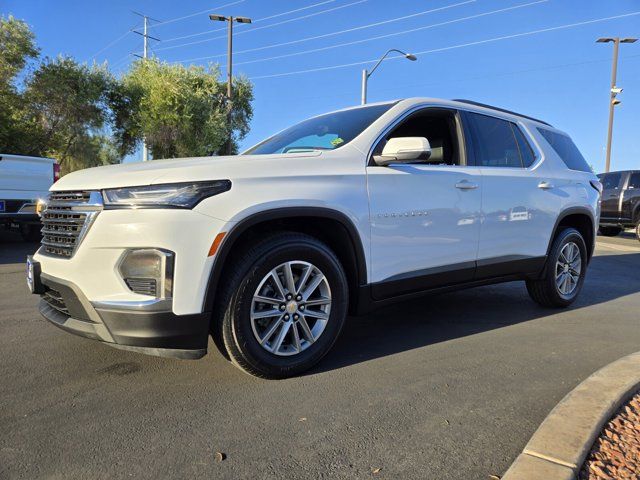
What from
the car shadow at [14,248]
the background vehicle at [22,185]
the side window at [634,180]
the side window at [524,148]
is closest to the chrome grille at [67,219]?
the side window at [524,148]

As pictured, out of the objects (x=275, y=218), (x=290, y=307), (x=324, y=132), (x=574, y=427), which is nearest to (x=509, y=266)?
(x=324, y=132)

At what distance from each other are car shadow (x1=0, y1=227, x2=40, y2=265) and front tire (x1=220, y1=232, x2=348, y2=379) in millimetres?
5986

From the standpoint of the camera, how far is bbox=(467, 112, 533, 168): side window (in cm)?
412

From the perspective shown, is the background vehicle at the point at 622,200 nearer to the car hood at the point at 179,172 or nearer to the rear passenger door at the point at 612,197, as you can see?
the rear passenger door at the point at 612,197

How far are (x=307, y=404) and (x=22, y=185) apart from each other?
315 inches

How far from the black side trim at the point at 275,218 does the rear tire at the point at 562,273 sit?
2455 millimetres

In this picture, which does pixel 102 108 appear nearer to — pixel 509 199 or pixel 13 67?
pixel 13 67

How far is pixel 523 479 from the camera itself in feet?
6.07

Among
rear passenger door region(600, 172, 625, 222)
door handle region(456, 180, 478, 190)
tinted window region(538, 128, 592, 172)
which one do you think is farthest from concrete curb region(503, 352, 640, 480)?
rear passenger door region(600, 172, 625, 222)

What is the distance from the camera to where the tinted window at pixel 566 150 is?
16.2 feet

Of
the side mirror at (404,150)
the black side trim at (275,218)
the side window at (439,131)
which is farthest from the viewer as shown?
the side window at (439,131)

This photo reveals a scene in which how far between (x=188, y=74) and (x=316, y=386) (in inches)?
1006

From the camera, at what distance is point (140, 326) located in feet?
8.14

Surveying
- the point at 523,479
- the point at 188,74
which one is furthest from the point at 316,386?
the point at 188,74
